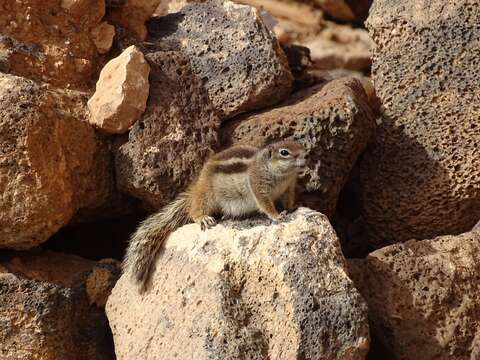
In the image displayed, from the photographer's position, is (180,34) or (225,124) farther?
(180,34)

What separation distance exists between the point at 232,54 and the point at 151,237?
4.92 feet

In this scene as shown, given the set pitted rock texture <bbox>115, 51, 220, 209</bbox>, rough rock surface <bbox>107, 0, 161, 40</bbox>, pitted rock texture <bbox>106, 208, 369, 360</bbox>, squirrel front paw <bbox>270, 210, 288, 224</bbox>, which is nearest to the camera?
pitted rock texture <bbox>106, 208, 369, 360</bbox>

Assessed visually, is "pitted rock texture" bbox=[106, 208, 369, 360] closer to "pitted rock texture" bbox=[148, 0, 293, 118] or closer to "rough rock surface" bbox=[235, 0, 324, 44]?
"pitted rock texture" bbox=[148, 0, 293, 118]

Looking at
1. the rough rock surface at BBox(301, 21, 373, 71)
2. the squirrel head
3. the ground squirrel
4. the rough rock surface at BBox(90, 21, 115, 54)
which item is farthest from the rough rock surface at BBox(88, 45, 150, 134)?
the rough rock surface at BBox(301, 21, 373, 71)

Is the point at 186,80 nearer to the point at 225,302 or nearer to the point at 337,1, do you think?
the point at 225,302

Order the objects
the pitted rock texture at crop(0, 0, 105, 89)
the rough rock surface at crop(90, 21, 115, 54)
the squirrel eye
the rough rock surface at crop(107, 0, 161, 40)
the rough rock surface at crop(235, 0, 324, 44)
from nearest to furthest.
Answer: the squirrel eye → the pitted rock texture at crop(0, 0, 105, 89) → the rough rock surface at crop(90, 21, 115, 54) → the rough rock surface at crop(107, 0, 161, 40) → the rough rock surface at crop(235, 0, 324, 44)

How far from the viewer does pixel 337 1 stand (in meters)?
8.71

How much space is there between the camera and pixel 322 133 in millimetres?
5680

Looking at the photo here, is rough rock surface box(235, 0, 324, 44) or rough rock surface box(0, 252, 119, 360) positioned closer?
rough rock surface box(0, 252, 119, 360)

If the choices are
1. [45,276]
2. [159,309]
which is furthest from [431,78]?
[45,276]

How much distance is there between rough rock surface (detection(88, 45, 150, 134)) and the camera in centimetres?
567

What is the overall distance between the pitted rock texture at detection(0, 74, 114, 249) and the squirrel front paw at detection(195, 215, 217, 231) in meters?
0.77

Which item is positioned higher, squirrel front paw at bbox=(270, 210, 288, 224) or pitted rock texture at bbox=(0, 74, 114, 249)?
pitted rock texture at bbox=(0, 74, 114, 249)

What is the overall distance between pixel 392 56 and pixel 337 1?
2.55 m
